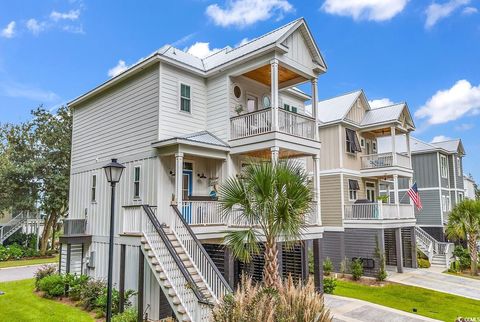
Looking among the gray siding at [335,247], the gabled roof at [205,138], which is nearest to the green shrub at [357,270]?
the gray siding at [335,247]

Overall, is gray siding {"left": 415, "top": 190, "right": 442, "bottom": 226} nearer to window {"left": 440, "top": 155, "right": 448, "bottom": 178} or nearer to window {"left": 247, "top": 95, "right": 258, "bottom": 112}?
window {"left": 440, "top": 155, "right": 448, "bottom": 178}

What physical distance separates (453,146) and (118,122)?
3014 centimetres

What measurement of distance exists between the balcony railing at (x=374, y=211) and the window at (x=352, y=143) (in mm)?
3757

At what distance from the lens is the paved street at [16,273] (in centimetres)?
2027

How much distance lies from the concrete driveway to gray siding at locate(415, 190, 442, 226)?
8156 mm

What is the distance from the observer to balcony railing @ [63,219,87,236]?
16.9m

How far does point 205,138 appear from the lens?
14398 mm

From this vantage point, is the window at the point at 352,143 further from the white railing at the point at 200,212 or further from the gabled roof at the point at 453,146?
the gabled roof at the point at 453,146

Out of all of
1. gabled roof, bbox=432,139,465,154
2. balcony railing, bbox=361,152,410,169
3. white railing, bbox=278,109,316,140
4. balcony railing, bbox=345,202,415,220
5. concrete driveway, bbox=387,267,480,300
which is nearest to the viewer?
white railing, bbox=278,109,316,140

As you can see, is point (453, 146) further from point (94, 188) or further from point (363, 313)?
point (94, 188)

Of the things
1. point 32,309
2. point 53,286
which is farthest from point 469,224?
point 32,309

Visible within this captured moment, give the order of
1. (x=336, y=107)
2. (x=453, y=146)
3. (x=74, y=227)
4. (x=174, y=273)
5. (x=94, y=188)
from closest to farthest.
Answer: (x=174, y=273)
(x=74, y=227)
(x=94, y=188)
(x=336, y=107)
(x=453, y=146)

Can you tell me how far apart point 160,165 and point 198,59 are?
20.0ft

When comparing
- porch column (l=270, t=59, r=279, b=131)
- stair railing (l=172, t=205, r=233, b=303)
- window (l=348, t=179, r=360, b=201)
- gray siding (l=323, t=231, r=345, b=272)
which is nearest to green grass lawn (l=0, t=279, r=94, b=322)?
stair railing (l=172, t=205, r=233, b=303)
